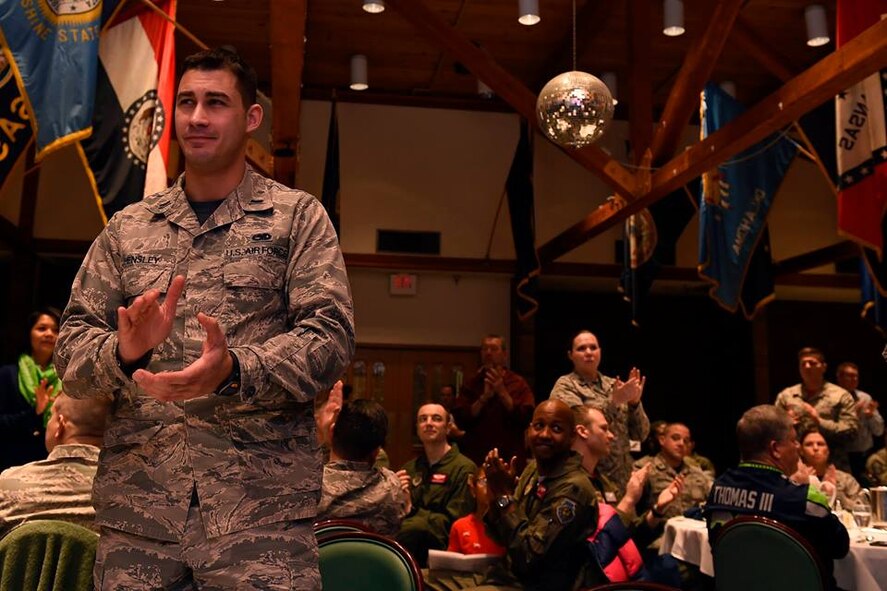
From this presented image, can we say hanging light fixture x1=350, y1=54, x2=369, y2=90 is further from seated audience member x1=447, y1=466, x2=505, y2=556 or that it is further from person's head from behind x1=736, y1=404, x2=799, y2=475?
person's head from behind x1=736, y1=404, x2=799, y2=475

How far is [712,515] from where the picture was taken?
3764 millimetres

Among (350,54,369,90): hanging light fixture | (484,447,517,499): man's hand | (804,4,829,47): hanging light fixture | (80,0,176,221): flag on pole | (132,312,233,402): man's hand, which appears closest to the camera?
(132,312,233,402): man's hand

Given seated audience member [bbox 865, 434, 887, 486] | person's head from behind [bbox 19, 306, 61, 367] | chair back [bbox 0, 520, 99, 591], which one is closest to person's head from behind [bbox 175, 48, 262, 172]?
chair back [bbox 0, 520, 99, 591]

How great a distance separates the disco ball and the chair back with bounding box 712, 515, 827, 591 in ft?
6.91

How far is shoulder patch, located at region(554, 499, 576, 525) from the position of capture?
3145mm

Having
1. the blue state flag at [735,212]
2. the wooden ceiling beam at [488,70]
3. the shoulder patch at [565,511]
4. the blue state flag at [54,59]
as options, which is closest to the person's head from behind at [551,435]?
the shoulder patch at [565,511]

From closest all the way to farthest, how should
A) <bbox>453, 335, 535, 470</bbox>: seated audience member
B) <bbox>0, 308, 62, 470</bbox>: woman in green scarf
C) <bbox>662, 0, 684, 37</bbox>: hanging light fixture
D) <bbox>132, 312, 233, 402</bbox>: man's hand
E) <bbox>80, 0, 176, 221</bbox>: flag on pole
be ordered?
1. <bbox>132, 312, 233, 402</bbox>: man's hand
2. <bbox>0, 308, 62, 470</bbox>: woman in green scarf
3. <bbox>80, 0, 176, 221</bbox>: flag on pole
4. <bbox>453, 335, 535, 470</bbox>: seated audience member
5. <bbox>662, 0, 684, 37</bbox>: hanging light fixture

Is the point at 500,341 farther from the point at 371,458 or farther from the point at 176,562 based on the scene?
the point at 176,562

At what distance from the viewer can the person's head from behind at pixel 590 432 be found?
4.04 meters

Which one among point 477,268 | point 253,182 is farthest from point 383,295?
point 253,182

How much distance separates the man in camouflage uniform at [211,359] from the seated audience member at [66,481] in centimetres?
115

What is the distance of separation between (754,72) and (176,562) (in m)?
8.92

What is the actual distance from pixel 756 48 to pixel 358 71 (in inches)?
143

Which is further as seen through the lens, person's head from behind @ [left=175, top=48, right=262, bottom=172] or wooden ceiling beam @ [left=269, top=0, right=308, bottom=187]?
wooden ceiling beam @ [left=269, top=0, right=308, bottom=187]
